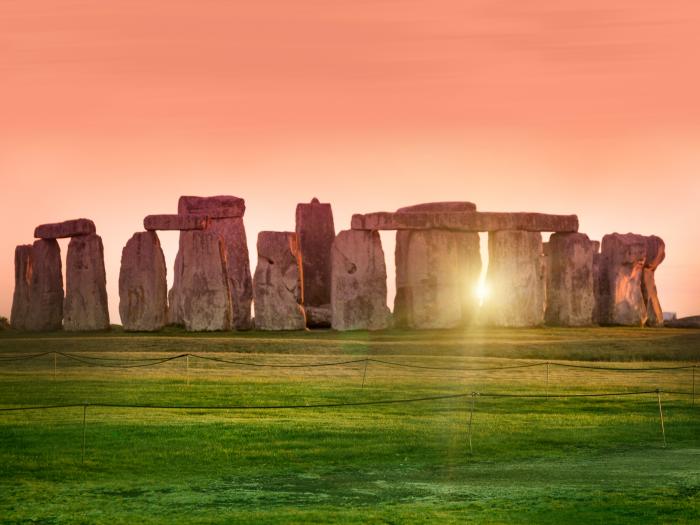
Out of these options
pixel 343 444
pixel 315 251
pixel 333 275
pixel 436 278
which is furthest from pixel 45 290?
pixel 343 444

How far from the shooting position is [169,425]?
2019 cm

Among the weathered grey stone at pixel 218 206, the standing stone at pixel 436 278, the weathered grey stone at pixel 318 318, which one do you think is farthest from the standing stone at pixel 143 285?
the standing stone at pixel 436 278

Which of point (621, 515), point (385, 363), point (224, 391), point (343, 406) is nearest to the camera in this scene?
point (621, 515)

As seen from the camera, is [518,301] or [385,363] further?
[518,301]

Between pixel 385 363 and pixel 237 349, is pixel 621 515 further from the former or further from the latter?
pixel 237 349

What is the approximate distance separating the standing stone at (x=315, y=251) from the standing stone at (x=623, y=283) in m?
10.6

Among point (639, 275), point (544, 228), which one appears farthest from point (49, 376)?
point (639, 275)

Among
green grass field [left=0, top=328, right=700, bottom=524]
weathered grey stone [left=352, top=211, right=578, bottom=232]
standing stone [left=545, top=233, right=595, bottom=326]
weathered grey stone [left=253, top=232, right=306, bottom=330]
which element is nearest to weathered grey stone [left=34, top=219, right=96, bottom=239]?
weathered grey stone [left=253, top=232, right=306, bottom=330]

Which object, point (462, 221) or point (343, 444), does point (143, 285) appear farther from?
point (343, 444)

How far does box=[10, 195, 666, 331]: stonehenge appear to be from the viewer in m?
39.0

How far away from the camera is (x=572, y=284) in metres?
43.4

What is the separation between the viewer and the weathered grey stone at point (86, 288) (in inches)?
1576

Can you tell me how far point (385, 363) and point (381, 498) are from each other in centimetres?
1514

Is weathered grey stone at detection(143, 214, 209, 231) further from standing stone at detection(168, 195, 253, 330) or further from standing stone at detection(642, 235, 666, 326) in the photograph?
standing stone at detection(642, 235, 666, 326)
